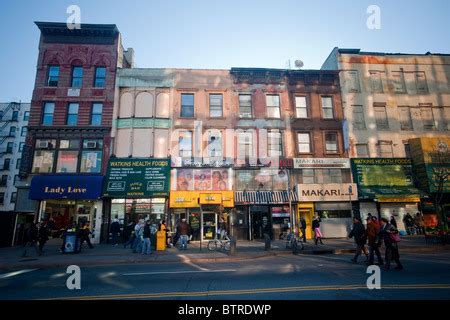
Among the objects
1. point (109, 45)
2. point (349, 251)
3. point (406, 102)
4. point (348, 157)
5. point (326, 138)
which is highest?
point (109, 45)

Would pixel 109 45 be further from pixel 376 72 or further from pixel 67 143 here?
pixel 376 72

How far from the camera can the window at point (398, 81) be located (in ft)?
81.4

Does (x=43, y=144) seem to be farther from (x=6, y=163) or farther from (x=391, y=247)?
(x=6, y=163)

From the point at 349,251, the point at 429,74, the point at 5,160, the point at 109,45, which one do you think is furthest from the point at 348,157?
the point at 5,160

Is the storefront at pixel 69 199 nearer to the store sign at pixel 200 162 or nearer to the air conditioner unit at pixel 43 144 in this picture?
the air conditioner unit at pixel 43 144

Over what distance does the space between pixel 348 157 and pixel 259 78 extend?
36.6ft

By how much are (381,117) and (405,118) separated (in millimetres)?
2513

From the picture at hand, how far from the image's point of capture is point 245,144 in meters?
22.1

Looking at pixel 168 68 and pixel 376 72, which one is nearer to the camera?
pixel 168 68

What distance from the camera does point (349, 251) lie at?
45.5 ft

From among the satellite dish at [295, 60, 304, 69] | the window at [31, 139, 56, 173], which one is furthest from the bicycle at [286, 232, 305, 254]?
the window at [31, 139, 56, 173]

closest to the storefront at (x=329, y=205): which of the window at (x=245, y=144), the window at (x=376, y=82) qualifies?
the window at (x=245, y=144)

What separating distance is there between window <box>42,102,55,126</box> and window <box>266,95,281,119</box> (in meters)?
19.2

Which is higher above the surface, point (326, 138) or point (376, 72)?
point (376, 72)
